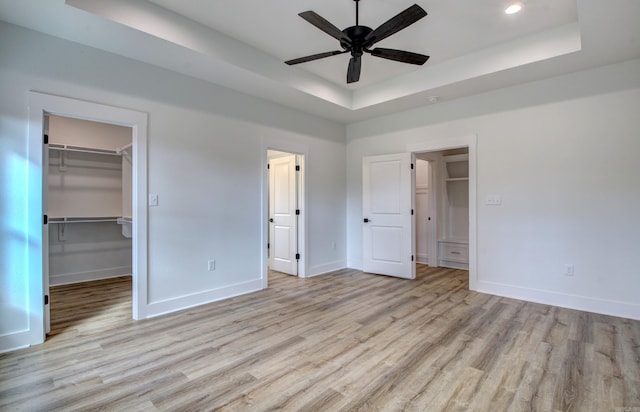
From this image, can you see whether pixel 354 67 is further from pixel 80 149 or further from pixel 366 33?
pixel 80 149

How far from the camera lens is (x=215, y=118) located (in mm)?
3877

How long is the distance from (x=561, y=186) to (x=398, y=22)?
2857mm

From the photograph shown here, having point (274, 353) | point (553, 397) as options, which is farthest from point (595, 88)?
point (274, 353)

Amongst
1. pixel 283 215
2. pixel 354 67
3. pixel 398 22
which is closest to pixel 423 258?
pixel 283 215

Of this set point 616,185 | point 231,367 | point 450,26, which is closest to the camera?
point 231,367

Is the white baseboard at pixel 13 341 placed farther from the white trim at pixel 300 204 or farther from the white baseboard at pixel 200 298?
the white trim at pixel 300 204

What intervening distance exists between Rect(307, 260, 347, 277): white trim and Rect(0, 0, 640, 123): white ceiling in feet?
9.04

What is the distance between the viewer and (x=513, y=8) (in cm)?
283

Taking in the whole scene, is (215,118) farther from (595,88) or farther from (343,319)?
(595,88)

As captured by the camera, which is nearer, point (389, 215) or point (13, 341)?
point (13, 341)

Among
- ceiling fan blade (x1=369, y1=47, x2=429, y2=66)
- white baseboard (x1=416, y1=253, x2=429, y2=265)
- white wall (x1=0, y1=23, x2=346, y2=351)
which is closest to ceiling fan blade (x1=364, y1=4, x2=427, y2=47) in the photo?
ceiling fan blade (x1=369, y1=47, x2=429, y2=66)

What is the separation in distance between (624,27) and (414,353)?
3.34 m

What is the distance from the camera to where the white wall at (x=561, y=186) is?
3.30 meters

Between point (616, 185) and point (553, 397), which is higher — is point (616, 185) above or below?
above
